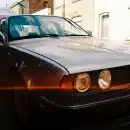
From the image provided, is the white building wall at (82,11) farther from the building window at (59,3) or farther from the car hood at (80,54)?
the car hood at (80,54)

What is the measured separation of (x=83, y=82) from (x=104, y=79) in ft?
0.74

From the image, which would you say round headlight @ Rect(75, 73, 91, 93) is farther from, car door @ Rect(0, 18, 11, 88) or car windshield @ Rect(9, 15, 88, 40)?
car windshield @ Rect(9, 15, 88, 40)

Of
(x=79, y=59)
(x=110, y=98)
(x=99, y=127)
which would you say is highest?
(x=79, y=59)

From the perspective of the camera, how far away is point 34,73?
3832mm

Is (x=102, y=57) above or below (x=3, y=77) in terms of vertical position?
above

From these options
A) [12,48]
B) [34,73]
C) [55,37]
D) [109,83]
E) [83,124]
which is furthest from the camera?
[55,37]

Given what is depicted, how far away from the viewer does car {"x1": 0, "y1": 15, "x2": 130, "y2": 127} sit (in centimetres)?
332

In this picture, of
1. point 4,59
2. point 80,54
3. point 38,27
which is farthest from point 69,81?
point 38,27

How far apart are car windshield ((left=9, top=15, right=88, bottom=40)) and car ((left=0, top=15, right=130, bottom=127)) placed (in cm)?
58

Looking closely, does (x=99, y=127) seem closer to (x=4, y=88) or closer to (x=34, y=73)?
(x=34, y=73)

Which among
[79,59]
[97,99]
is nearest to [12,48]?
[79,59]

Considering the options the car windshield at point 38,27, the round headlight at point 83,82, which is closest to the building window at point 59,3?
the car windshield at point 38,27

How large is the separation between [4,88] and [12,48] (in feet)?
2.72

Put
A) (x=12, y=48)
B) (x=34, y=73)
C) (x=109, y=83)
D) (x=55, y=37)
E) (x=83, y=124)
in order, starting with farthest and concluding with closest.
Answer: (x=55, y=37)
(x=12, y=48)
(x=34, y=73)
(x=109, y=83)
(x=83, y=124)
